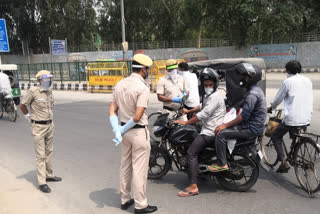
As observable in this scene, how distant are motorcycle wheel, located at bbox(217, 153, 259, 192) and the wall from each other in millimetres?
25125

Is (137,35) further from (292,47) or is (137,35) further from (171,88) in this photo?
(171,88)

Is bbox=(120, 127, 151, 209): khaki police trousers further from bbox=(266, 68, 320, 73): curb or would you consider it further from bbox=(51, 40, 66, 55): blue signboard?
bbox=(51, 40, 66, 55): blue signboard

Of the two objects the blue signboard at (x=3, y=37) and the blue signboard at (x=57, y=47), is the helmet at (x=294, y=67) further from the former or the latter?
the blue signboard at (x=57, y=47)

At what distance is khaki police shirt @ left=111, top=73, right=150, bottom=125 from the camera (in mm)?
3119

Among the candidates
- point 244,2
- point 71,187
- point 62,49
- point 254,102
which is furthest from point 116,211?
point 62,49

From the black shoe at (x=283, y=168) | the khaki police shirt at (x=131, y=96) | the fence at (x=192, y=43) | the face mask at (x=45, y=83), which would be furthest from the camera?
the fence at (x=192, y=43)

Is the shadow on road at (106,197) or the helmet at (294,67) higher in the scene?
the helmet at (294,67)

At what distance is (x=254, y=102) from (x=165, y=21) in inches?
1372

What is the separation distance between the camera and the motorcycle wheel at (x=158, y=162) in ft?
14.1

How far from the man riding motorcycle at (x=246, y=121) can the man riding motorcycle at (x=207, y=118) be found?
0.12 meters

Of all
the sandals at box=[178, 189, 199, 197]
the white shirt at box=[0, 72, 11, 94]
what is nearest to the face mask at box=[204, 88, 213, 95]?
the sandals at box=[178, 189, 199, 197]

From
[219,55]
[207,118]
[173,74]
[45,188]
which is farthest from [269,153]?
[219,55]

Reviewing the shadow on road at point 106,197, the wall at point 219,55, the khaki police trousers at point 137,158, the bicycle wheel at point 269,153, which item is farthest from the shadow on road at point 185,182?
the wall at point 219,55

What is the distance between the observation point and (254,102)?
3732mm
